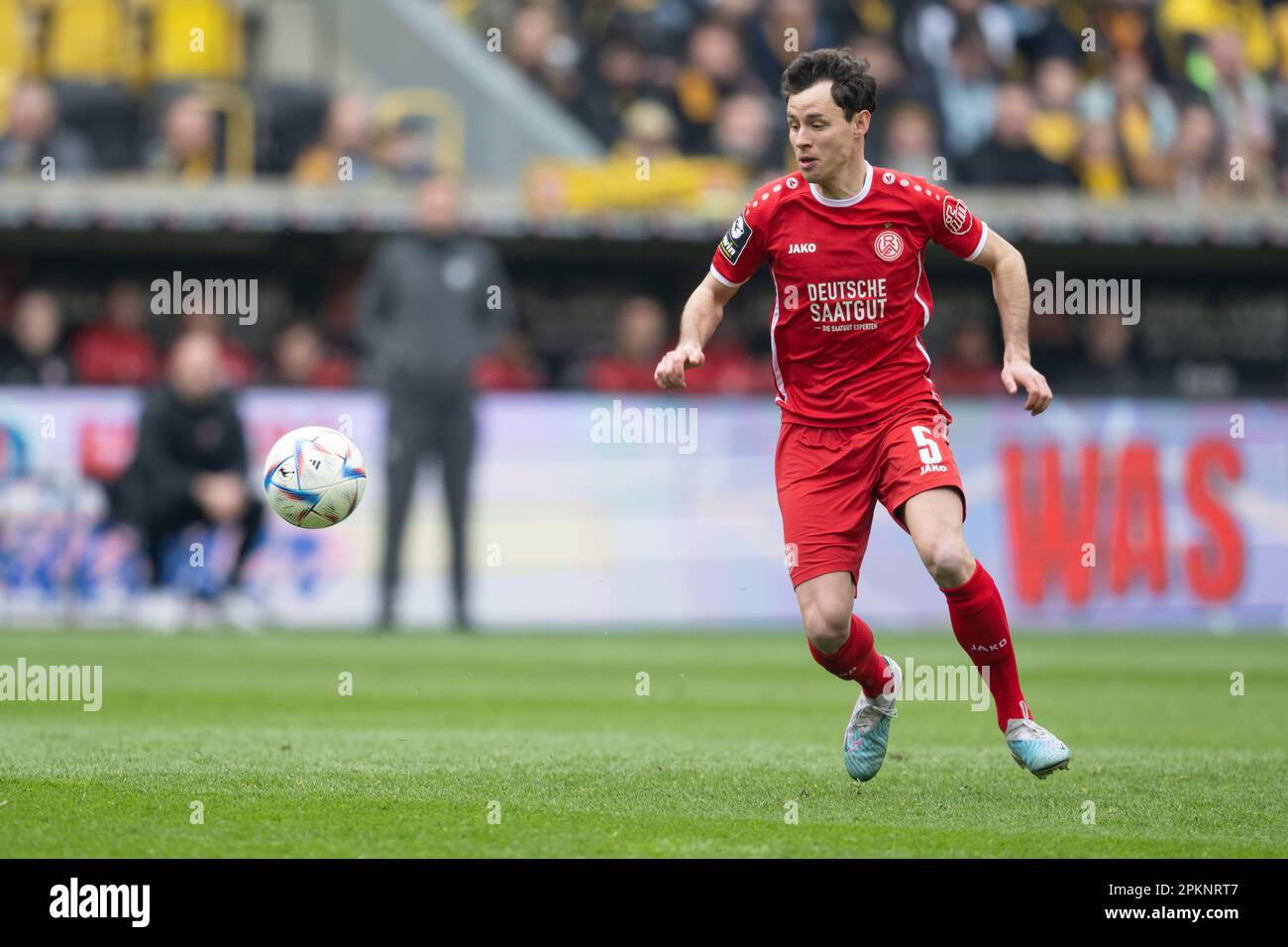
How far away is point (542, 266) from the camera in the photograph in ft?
59.9

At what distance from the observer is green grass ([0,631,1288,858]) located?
547 centimetres

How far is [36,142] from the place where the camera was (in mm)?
16609

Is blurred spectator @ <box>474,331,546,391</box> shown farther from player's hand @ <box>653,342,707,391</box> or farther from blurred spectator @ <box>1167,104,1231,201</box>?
player's hand @ <box>653,342,707,391</box>

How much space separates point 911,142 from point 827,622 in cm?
1151

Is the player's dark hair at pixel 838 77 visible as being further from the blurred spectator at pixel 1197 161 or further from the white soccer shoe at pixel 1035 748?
the blurred spectator at pixel 1197 161

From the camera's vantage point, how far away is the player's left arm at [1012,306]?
21.5ft

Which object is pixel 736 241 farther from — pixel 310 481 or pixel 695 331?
pixel 310 481

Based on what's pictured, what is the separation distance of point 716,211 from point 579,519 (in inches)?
120

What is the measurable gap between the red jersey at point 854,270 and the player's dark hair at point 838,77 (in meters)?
0.28

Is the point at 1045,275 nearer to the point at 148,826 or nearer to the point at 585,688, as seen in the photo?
the point at 585,688

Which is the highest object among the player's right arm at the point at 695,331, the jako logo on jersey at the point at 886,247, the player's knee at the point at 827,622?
the jako logo on jersey at the point at 886,247

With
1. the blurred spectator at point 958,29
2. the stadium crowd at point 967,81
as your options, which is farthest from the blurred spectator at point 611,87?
the blurred spectator at point 958,29
